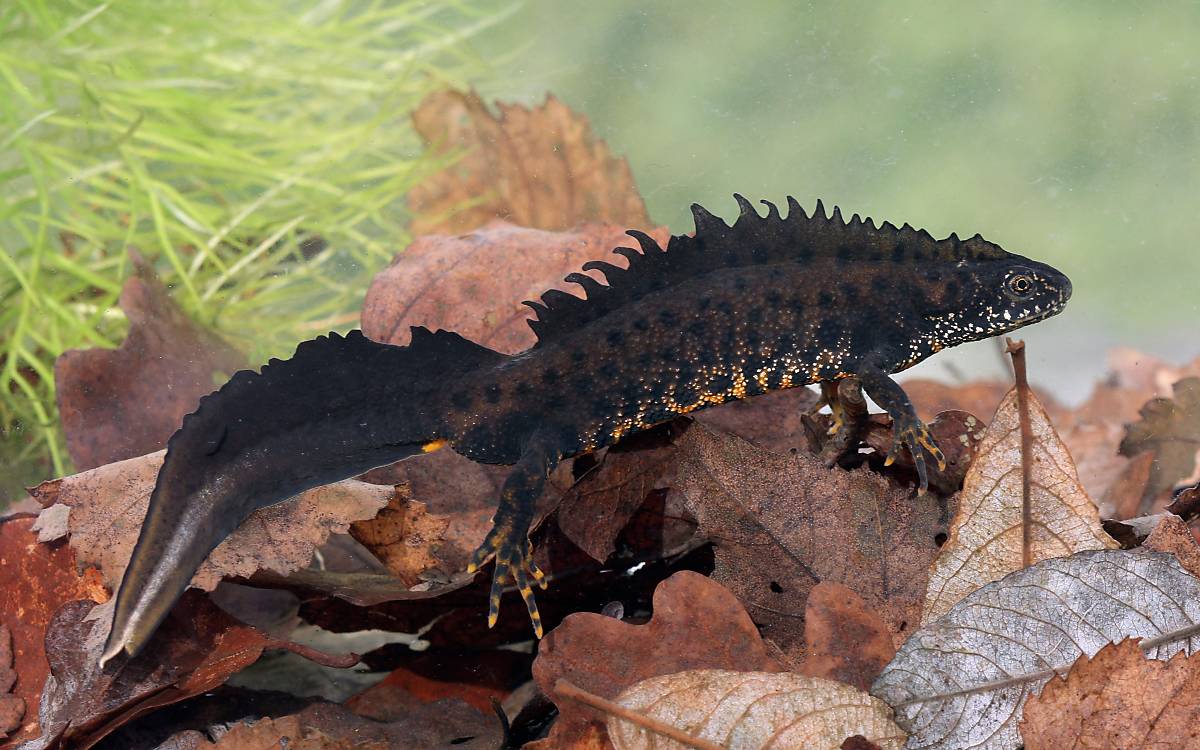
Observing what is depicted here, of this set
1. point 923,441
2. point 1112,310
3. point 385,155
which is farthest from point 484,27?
point 923,441

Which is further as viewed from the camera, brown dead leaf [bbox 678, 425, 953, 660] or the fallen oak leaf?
brown dead leaf [bbox 678, 425, 953, 660]

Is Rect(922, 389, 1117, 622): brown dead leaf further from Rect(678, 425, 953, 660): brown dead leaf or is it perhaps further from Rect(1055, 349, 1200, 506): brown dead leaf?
Rect(1055, 349, 1200, 506): brown dead leaf

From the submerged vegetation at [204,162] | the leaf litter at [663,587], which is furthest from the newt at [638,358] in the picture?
the submerged vegetation at [204,162]

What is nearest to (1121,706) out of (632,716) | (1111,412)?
(632,716)

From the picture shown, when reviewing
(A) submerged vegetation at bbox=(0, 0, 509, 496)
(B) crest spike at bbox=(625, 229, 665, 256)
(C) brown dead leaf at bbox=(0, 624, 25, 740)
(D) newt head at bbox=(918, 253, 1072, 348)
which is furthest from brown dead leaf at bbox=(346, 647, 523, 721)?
(A) submerged vegetation at bbox=(0, 0, 509, 496)

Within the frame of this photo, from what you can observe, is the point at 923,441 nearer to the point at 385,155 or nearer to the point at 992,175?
the point at 992,175

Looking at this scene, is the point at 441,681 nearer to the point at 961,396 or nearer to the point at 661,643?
the point at 661,643
